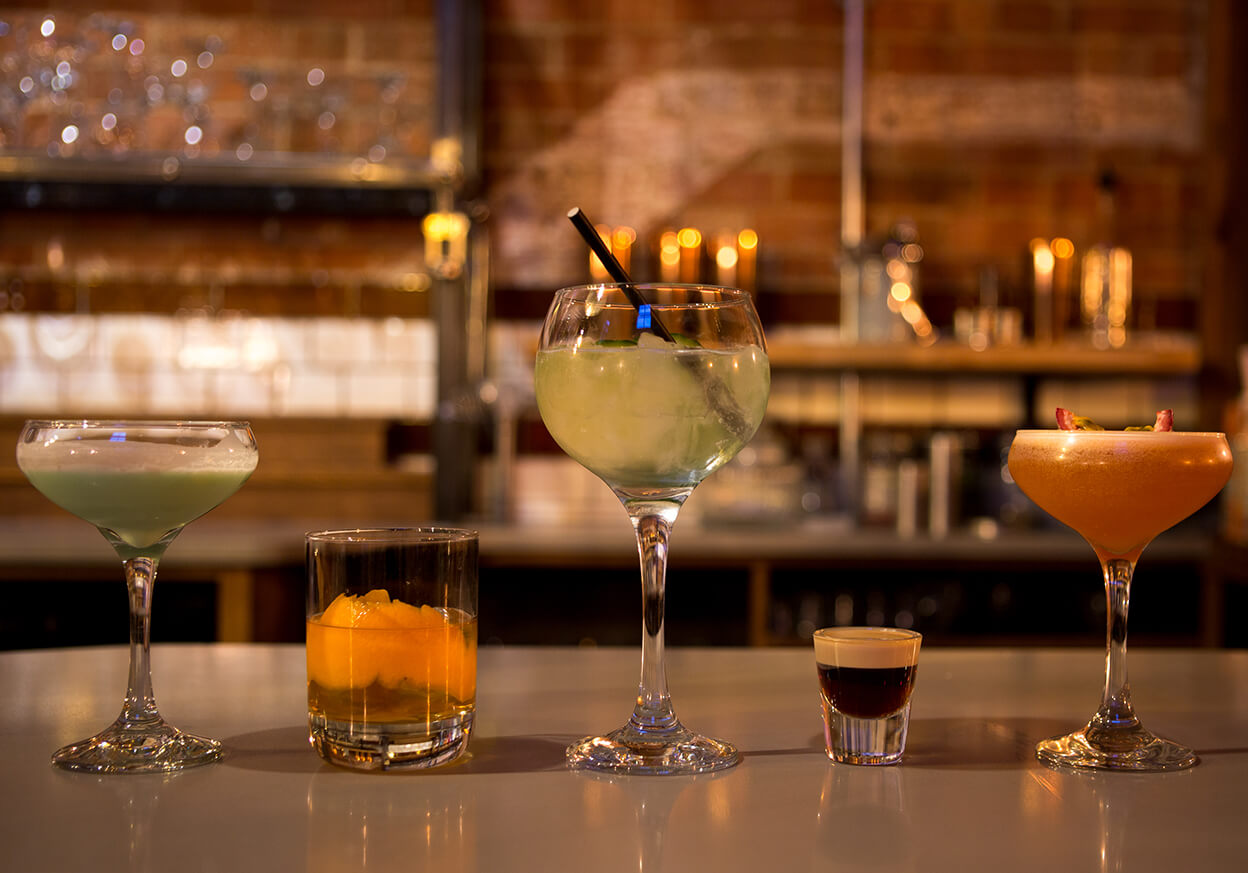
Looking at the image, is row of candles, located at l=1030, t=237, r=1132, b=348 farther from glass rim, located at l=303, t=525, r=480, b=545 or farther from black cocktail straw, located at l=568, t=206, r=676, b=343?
glass rim, located at l=303, t=525, r=480, b=545

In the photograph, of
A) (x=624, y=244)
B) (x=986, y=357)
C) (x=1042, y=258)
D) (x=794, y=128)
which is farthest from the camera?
(x=794, y=128)

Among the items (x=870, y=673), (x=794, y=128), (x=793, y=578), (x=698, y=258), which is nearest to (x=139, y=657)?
(x=870, y=673)

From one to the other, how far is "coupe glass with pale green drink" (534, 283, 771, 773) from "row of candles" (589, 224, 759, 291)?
269 centimetres

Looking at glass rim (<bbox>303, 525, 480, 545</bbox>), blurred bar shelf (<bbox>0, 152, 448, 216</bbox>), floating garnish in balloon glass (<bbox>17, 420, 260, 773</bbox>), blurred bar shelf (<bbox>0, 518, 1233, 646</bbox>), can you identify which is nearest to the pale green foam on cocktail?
glass rim (<bbox>303, 525, 480, 545</bbox>)

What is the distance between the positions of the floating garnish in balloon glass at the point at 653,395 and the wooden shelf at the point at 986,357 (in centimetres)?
253

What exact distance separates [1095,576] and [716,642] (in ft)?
3.17

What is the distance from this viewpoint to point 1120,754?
0.81 metres

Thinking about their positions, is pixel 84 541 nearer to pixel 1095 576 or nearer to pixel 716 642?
pixel 716 642

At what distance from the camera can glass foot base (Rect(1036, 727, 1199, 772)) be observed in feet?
2.64

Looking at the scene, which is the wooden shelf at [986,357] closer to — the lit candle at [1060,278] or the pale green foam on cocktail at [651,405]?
the lit candle at [1060,278]

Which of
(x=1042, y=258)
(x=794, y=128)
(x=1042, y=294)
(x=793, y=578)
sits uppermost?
(x=794, y=128)

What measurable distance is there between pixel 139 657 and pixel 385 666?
0.18m

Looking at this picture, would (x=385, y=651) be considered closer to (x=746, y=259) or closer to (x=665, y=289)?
(x=665, y=289)

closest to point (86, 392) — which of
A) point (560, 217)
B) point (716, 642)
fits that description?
point (560, 217)
